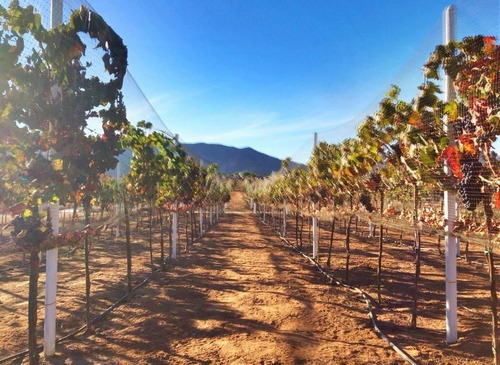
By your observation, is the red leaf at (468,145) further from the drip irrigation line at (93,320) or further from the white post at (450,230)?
the drip irrigation line at (93,320)

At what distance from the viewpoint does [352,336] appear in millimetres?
6051

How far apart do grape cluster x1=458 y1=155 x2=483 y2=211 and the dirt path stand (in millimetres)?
2630

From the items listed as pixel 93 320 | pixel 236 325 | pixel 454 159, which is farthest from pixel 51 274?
pixel 454 159

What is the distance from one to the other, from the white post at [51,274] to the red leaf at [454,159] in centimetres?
524

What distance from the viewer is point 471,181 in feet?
13.5

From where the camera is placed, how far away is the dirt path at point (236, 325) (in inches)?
208

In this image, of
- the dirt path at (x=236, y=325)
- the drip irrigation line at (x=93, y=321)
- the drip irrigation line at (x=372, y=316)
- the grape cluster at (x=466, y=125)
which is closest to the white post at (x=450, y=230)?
the grape cluster at (x=466, y=125)

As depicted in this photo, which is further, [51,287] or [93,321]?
[93,321]

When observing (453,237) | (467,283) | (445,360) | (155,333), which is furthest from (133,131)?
(467,283)

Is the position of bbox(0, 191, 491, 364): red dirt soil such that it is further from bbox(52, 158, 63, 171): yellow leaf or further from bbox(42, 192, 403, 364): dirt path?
bbox(52, 158, 63, 171): yellow leaf

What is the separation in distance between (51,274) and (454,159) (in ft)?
18.7

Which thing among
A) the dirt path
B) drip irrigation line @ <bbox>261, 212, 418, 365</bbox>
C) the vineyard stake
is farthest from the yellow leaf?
drip irrigation line @ <bbox>261, 212, 418, 365</bbox>

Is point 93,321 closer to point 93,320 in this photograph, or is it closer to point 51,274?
point 93,320

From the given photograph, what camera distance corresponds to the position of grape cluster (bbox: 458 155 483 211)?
158 inches
